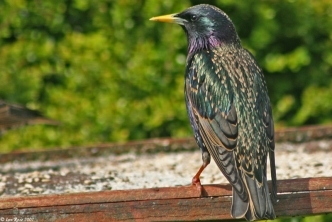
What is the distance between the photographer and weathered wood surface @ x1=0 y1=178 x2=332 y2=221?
3.46 meters

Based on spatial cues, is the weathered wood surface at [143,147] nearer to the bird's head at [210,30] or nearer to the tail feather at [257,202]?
the bird's head at [210,30]

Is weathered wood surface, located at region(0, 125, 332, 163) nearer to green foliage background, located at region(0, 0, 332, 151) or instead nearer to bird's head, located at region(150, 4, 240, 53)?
green foliage background, located at region(0, 0, 332, 151)

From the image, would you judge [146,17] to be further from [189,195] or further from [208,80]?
[189,195]

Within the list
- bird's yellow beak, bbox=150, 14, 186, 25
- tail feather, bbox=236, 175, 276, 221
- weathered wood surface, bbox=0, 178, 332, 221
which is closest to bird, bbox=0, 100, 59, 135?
bird's yellow beak, bbox=150, 14, 186, 25

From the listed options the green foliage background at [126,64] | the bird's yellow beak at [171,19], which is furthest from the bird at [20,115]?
the bird's yellow beak at [171,19]

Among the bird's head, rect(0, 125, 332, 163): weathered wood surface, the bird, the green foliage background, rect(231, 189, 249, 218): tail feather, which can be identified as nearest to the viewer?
rect(231, 189, 249, 218): tail feather

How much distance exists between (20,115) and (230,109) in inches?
100

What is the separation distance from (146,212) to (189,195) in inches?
7.0

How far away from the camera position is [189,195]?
11.4 ft

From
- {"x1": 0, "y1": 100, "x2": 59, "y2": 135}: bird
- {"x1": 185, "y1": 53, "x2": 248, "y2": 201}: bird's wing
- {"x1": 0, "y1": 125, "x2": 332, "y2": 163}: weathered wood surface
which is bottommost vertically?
{"x1": 0, "y1": 125, "x2": 332, "y2": 163}: weathered wood surface

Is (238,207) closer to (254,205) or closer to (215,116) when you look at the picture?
(254,205)

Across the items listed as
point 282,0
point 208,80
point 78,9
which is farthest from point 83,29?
point 208,80

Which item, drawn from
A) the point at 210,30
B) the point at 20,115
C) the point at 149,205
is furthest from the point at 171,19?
the point at 20,115

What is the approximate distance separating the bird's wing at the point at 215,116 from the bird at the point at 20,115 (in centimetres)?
216
